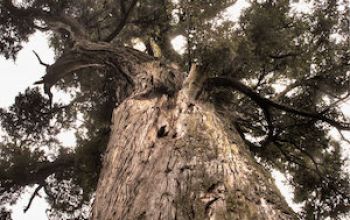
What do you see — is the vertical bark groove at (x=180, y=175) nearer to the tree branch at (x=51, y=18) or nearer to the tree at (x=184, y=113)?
the tree at (x=184, y=113)

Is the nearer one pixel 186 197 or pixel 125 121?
pixel 186 197

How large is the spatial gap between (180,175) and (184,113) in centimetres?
153

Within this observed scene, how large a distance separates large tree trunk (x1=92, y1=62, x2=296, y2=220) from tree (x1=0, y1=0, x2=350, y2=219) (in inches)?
0.5

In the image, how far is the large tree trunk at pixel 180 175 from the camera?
8.66 feet

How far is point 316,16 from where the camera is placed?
9.55 meters

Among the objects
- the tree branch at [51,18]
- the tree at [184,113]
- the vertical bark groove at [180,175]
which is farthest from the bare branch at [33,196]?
the vertical bark groove at [180,175]

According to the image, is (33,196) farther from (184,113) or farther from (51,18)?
(184,113)

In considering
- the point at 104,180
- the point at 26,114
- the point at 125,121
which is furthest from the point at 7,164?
the point at 104,180

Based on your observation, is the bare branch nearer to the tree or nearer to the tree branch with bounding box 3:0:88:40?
the tree

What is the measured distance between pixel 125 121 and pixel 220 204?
2329 millimetres

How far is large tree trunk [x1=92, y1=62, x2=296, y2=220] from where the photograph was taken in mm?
2641

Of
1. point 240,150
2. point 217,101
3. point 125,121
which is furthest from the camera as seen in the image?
point 217,101

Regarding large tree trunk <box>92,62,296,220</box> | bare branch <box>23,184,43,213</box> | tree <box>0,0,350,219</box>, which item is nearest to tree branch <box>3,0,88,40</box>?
tree <box>0,0,350,219</box>

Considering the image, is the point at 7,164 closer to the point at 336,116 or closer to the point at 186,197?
the point at 336,116
